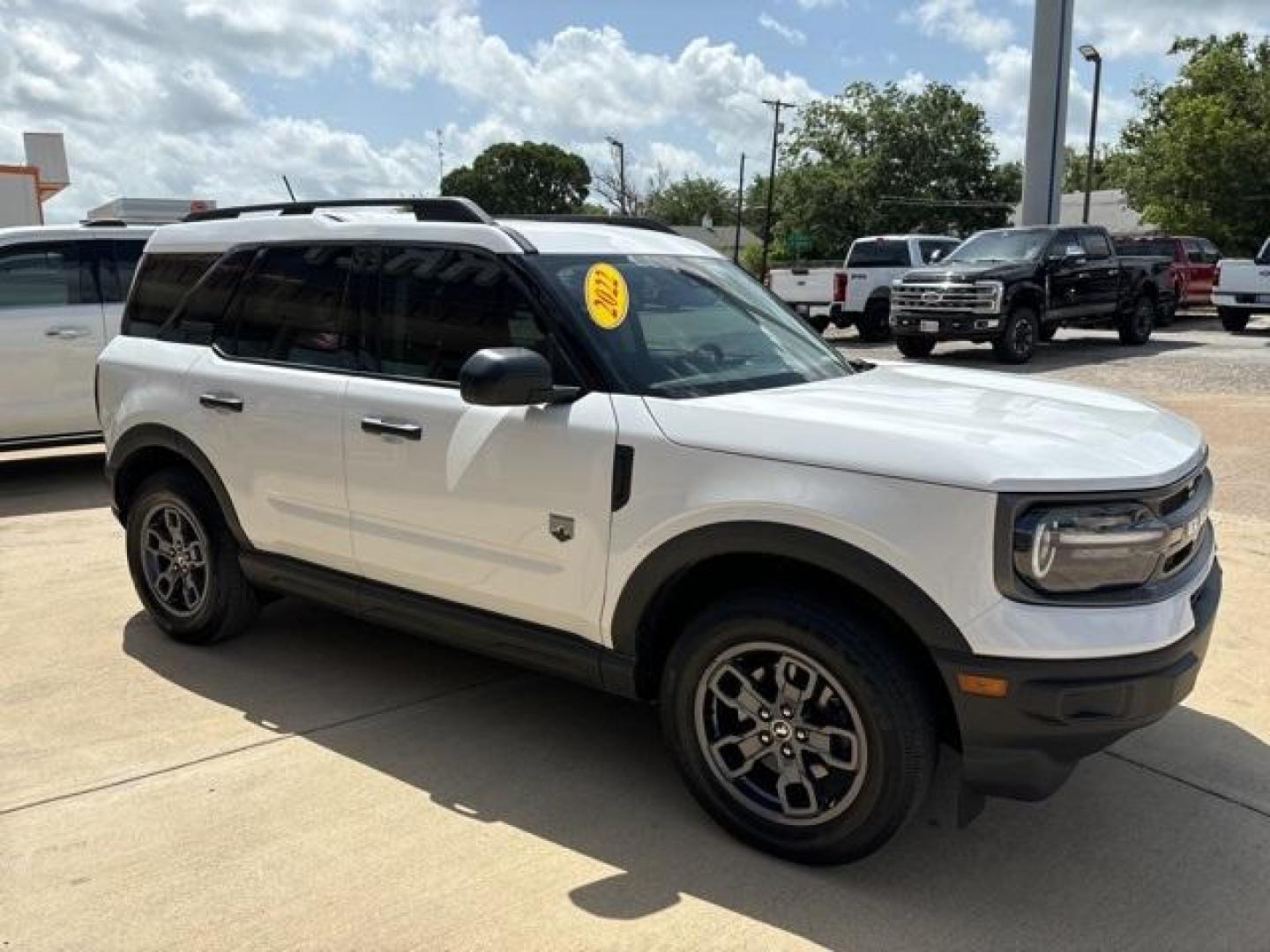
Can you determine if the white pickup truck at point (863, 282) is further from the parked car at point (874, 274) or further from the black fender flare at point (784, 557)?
the black fender flare at point (784, 557)

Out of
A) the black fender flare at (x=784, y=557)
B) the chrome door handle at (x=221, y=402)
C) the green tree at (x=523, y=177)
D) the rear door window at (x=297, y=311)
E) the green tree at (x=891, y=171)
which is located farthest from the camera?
the green tree at (x=523, y=177)

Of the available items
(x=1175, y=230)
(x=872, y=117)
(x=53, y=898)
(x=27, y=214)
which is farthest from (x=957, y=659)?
(x=872, y=117)

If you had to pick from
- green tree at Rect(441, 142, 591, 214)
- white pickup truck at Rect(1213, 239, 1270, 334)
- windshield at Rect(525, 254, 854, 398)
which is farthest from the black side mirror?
green tree at Rect(441, 142, 591, 214)

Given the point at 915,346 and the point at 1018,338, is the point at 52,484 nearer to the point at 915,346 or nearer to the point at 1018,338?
the point at 915,346

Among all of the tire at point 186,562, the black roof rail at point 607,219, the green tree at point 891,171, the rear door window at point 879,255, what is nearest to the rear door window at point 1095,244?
the rear door window at point 879,255

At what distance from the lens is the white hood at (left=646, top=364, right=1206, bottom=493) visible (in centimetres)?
268

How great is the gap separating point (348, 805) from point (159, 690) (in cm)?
134

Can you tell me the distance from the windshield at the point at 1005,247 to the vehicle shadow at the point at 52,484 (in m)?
12.2

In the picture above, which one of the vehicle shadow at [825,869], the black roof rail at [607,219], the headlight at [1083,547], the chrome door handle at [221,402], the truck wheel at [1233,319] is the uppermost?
the black roof rail at [607,219]

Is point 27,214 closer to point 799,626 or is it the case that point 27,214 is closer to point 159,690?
point 159,690

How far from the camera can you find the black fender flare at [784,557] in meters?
2.71

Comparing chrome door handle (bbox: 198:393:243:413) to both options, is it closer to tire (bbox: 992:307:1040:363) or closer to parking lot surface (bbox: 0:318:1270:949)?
parking lot surface (bbox: 0:318:1270:949)

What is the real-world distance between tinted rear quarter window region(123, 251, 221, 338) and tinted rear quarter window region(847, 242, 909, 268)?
16015 mm

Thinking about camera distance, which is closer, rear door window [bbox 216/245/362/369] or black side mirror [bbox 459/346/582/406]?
black side mirror [bbox 459/346/582/406]
